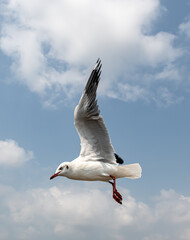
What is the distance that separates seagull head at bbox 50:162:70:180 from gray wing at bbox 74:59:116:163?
65 cm

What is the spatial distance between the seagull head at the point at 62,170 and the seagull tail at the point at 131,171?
191 centimetres

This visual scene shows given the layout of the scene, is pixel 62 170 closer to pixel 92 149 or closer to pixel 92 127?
pixel 92 149

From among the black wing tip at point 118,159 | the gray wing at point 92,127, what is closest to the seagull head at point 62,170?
the gray wing at point 92,127

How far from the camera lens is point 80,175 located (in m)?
13.5

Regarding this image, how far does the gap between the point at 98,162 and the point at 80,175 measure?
78 centimetres

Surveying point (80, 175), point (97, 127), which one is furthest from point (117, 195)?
point (97, 127)

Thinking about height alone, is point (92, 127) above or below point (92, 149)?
above

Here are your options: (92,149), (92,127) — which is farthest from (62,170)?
(92,127)

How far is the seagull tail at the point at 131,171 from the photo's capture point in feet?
45.8

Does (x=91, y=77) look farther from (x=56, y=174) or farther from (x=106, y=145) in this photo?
(x=56, y=174)

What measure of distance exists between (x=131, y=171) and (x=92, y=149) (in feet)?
5.56

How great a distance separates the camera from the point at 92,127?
529 inches

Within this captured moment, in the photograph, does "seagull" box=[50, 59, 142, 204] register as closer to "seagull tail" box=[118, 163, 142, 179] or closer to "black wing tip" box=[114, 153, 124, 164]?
"seagull tail" box=[118, 163, 142, 179]

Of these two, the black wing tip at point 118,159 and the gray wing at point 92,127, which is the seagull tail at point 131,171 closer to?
the gray wing at point 92,127
